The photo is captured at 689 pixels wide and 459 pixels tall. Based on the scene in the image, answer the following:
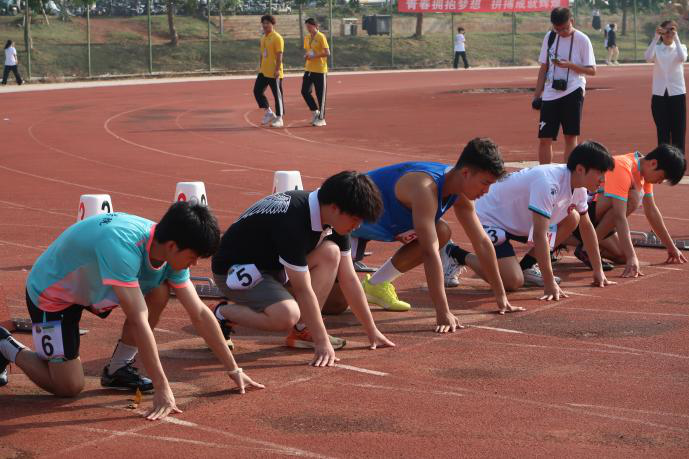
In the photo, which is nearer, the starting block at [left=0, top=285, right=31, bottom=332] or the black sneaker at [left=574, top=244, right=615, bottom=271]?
the starting block at [left=0, top=285, right=31, bottom=332]

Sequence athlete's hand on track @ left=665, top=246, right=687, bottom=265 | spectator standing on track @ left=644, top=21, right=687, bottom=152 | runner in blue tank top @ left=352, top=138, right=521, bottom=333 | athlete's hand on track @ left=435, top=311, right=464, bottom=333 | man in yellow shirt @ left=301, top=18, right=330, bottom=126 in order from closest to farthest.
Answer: runner in blue tank top @ left=352, top=138, right=521, bottom=333 → athlete's hand on track @ left=435, top=311, right=464, bottom=333 → athlete's hand on track @ left=665, top=246, right=687, bottom=265 → spectator standing on track @ left=644, top=21, right=687, bottom=152 → man in yellow shirt @ left=301, top=18, right=330, bottom=126

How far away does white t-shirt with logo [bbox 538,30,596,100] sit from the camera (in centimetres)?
1139

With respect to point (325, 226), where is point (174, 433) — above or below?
below

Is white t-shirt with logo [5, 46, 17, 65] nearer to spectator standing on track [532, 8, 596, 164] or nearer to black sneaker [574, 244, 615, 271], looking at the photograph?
spectator standing on track [532, 8, 596, 164]

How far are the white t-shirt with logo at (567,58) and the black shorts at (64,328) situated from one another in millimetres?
7288

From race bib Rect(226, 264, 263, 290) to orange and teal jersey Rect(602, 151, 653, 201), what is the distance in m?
3.37

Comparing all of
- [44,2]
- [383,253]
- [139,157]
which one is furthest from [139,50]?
[383,253]

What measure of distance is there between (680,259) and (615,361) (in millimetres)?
3045

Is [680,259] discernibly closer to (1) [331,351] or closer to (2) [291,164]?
(1) [331,351]

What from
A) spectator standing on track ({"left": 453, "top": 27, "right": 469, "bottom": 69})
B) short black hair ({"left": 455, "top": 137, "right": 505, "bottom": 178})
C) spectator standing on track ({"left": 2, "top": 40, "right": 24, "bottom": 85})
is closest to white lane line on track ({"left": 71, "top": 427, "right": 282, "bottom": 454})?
short black hair ({"left": 455, "top": 137, "right": 505, "bottom": 178})

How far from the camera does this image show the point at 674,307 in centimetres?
716

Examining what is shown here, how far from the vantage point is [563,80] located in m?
11.3

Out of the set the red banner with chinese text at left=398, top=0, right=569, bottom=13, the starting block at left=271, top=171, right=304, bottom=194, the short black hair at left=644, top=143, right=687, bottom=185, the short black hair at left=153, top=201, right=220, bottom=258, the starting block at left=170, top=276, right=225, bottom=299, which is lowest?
the starting block at left=170, top=276, right=225, bottom=299

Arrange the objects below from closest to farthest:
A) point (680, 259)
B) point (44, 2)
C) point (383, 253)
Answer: point (680, 259) → point (383, 253) → point (44, 2)
